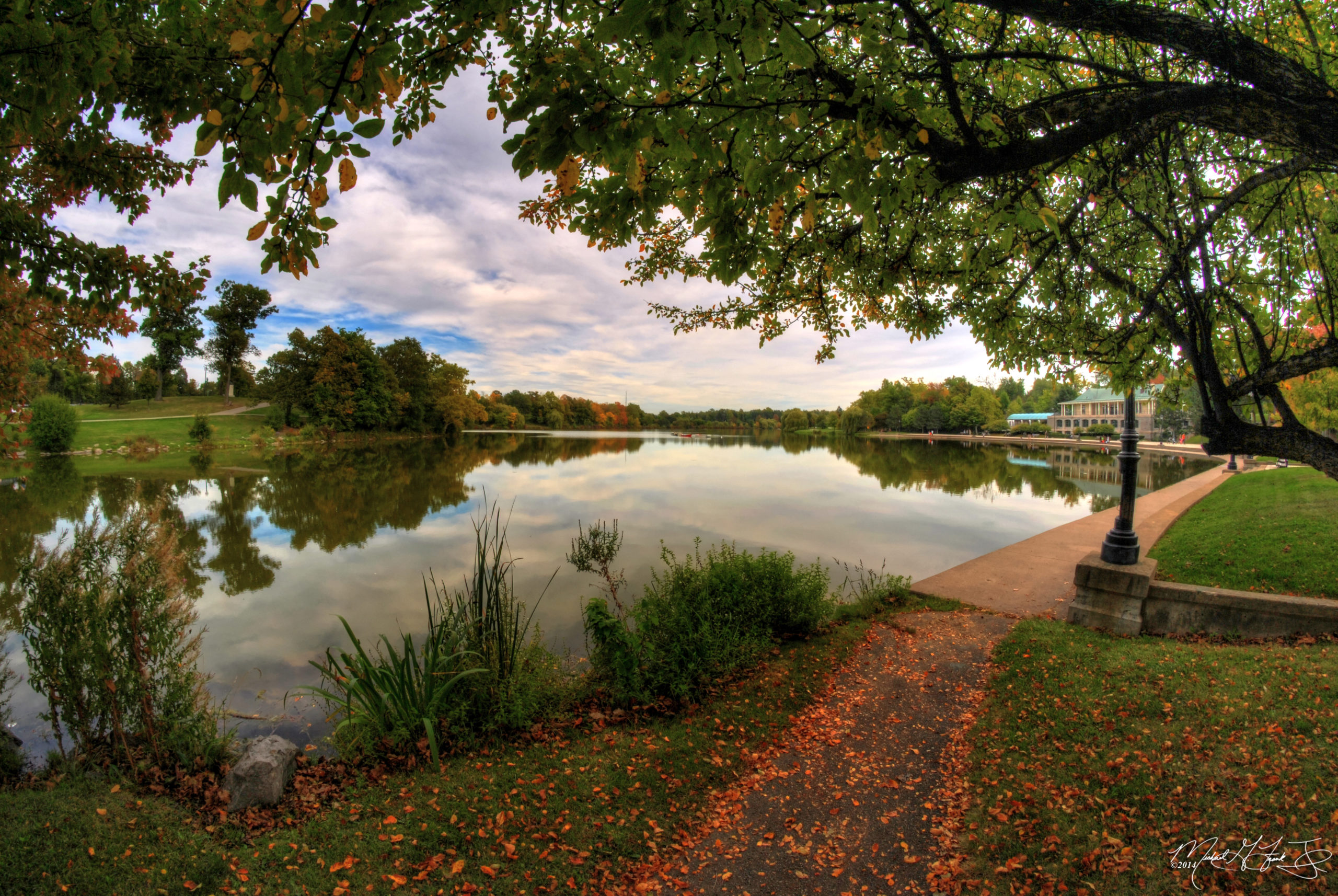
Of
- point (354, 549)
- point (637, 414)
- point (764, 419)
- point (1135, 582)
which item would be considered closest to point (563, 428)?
point (637, 414)

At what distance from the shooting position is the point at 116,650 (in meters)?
3.72

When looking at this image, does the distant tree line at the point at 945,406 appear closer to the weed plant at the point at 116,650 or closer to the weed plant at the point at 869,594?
the weed plant at the point at 869,594

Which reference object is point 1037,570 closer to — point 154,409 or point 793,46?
point 793,46

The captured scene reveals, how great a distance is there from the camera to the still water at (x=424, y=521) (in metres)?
7.02

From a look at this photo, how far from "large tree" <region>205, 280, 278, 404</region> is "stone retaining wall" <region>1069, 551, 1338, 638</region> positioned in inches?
2404

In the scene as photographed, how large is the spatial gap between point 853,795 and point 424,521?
13344 mm

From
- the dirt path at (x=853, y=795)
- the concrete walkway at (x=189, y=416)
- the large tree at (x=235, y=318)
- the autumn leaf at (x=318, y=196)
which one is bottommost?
the dirt path at (x=853, y=795)

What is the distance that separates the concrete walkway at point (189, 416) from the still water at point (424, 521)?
19120 mm

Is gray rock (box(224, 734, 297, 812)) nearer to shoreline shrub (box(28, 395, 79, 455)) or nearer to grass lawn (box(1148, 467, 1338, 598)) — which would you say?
grass lawn (box(1148, 467, 1338, 598))

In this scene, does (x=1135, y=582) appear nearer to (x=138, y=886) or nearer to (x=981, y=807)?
(x=981, y=807)

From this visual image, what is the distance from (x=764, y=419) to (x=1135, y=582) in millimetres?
123955

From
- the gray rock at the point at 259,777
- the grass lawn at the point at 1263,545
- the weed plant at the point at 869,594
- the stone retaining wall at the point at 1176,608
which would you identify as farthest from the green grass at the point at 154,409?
the grass lawn at the point at 1263,545

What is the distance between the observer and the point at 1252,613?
216 inches

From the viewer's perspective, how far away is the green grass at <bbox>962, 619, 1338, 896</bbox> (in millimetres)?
2455
